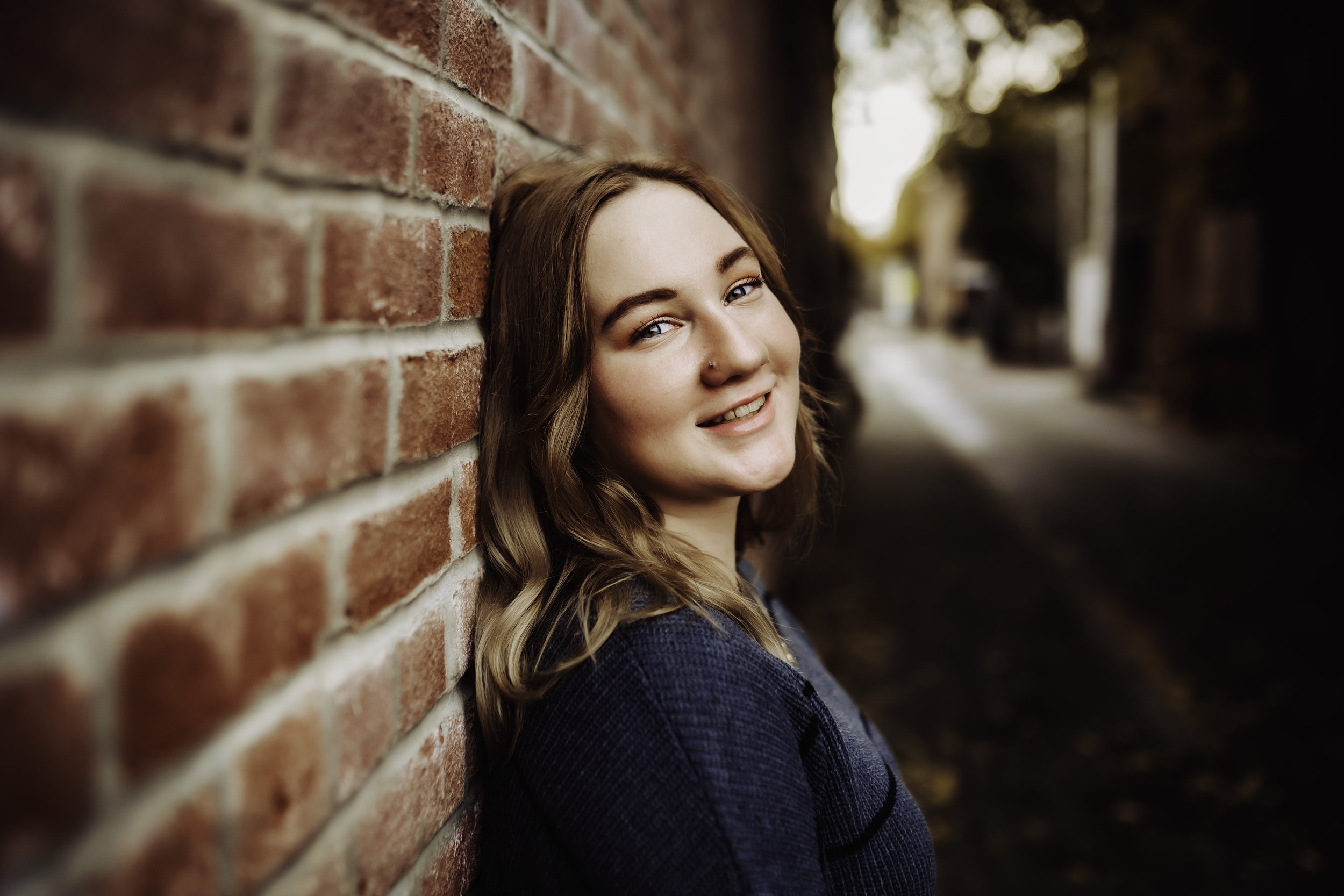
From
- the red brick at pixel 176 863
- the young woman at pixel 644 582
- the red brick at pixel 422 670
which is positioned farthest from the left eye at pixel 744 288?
the red brick at pixel 176 863

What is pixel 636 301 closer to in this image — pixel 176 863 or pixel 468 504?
pixel 468 504

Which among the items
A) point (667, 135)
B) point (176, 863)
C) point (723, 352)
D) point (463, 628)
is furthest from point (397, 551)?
point (667, 135)

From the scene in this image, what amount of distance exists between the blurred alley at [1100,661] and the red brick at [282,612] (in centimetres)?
136

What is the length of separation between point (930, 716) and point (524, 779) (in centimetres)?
378

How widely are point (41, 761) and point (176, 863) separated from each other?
0.14 m

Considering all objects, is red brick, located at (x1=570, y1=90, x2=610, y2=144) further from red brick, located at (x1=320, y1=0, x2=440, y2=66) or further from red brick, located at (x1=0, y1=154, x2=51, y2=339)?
red brick, located at (x1=0, y1=154, x2=51, y2=339)

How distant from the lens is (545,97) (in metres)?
1.49

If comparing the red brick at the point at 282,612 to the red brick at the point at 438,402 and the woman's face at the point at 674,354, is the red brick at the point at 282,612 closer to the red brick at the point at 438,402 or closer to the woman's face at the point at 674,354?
the red brick at the point at 438,402

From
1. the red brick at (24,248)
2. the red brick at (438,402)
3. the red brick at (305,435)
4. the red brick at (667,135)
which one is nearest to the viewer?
the red brick at (24,248)

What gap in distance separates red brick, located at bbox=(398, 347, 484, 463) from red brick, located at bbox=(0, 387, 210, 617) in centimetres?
37

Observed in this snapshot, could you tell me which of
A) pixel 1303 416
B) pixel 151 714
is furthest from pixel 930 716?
pixel 1303 416

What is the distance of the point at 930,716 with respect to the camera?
15.0ft

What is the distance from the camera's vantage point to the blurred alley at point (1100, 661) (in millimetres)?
3479

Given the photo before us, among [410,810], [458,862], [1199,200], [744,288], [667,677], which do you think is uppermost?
[1199,200]
